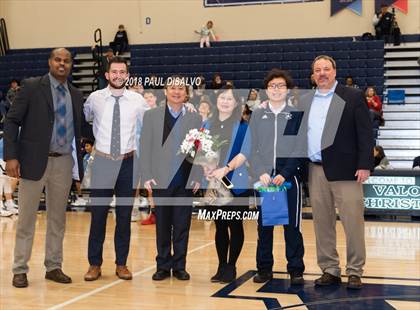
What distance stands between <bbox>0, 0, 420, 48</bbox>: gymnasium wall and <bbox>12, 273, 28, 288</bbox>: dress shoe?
13.9 meters

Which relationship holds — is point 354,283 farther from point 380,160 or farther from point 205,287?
point 380,160

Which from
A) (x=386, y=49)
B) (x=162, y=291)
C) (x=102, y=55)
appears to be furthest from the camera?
(x=102, y=55)

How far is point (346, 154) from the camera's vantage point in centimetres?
479

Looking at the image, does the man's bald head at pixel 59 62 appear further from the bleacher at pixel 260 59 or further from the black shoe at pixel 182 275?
the bleacher at pixel 260 59

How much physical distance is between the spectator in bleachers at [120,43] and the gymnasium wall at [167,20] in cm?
61

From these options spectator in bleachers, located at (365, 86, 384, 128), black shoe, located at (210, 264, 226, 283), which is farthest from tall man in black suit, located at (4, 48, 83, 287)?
spectator in bleachers, located at (365, 86, 384, 128)

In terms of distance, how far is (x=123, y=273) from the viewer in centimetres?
521

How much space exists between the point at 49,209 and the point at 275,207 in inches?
73.2

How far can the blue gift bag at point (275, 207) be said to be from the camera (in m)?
4.86

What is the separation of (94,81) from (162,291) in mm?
13137

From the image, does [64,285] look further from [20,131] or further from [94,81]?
[94,81]

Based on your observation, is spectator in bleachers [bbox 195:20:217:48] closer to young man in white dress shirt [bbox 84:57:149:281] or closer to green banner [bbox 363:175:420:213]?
green banner [bbox 363:175:420:213]

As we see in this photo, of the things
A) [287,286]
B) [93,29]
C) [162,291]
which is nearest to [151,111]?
[162,291]

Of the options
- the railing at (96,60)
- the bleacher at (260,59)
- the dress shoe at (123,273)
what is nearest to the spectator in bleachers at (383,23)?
the bleacher at (260,59)
